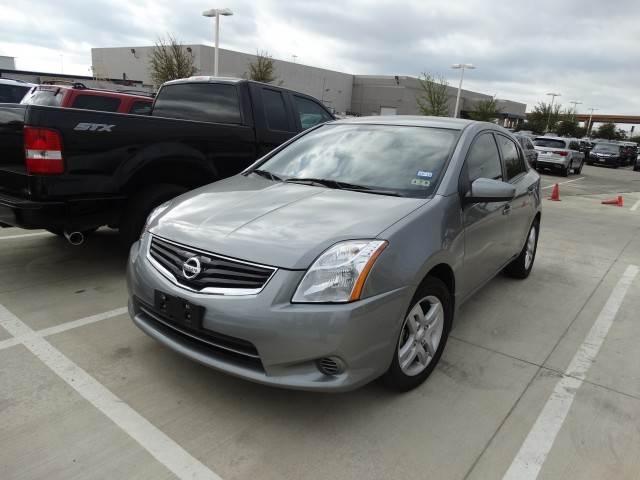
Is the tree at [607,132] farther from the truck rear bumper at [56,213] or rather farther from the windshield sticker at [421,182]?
the truck rear bumper at [56,213]

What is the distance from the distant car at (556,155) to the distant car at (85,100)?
16998 millimetres

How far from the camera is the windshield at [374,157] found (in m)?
3.33

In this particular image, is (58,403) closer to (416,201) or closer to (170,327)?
(170,327)

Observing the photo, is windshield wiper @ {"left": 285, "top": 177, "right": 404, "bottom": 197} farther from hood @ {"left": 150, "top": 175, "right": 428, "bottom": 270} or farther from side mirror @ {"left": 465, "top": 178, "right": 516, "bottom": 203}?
side mirror @ {"left": 465, "top": 178, "right": 516, "bottom": 203}

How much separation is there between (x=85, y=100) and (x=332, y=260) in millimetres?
7431

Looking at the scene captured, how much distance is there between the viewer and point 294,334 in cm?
235

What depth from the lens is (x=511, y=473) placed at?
2.39 m

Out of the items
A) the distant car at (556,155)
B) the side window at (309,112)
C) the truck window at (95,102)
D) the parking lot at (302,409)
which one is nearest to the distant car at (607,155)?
the distant car at (556,155)

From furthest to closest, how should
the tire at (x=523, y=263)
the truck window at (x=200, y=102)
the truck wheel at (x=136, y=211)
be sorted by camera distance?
the truck window at (x=200, y=102) < the tire at (x=523, y=263) < the truck wheel at (x=136, y=211)

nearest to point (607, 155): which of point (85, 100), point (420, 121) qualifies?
point (85, 100)

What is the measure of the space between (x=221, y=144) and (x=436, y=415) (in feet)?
11.7

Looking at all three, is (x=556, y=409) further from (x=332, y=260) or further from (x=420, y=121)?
(x=420, y=121)

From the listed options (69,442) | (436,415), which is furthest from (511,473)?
(69,442)

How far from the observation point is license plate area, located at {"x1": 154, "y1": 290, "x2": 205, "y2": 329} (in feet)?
8.27
